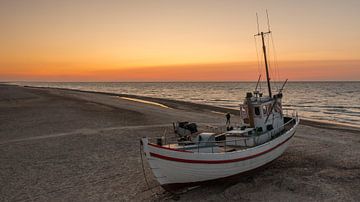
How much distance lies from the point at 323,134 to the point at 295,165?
405 inches

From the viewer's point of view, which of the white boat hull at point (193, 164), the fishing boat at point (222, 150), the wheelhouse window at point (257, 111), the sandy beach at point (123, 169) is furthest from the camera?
the wheelhouse window at point (257, 111)

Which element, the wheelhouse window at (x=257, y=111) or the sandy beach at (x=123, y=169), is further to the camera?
the wheelhouse window at (x=257, y=111)

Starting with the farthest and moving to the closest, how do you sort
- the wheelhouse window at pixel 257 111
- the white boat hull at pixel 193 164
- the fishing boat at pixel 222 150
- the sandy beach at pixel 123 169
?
1. the wheelhouse window at pixel 257 111
2. the sandy beach at pixel 123 169
3. the fishing boat at pixel 222 150
4. the white boat hull at pixel 193 164

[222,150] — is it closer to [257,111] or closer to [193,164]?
[193,164]

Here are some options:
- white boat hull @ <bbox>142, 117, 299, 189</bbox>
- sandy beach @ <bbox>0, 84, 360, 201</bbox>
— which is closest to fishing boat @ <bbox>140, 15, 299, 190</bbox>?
white boat hull @ <bbox>142, 117, 299, 189</bbox>

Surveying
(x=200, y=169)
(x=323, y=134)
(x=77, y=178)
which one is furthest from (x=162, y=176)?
(x=323, y=134)

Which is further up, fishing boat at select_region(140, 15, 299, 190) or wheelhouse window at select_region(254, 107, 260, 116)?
wheelhouse window at select_region(254, 107, 260, 116)

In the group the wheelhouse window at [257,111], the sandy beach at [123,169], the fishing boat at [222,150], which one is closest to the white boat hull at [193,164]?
the fishing boat at [222,150]

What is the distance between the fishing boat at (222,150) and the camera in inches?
450

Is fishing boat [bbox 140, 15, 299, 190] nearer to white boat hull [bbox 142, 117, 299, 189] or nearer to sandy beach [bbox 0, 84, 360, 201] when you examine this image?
white boat hull [bbox 142, 117, 299, 189]

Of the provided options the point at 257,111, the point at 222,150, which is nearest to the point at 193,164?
the point at 222,150

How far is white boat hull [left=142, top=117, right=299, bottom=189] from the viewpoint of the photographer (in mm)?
11312

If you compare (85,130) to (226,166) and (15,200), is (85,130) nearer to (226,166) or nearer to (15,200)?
(15,200)

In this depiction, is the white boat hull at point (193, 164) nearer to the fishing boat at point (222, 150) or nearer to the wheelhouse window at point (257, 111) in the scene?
the fishing boat at point (222, 150)
